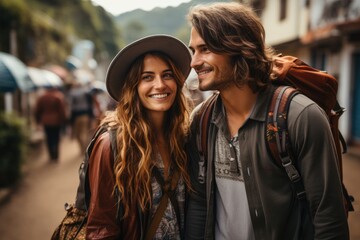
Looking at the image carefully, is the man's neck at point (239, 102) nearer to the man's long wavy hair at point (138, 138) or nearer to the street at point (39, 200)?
the man's long wavy hair at point (138, 138)

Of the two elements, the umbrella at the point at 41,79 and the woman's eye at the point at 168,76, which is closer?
the woman's eye at the point at 168,76

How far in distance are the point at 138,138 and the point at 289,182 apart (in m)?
0.97

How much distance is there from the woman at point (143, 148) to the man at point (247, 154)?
0.57 feet

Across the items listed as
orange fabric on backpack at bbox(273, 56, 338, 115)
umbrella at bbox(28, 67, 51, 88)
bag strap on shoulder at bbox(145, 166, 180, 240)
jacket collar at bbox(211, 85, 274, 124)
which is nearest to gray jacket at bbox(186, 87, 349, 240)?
jacket collar at bbox(211, 85, 274, 124)

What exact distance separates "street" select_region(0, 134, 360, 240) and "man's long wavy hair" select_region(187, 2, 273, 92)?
3.39m

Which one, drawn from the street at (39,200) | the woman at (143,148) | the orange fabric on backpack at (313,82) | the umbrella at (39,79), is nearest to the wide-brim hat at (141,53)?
the woman at (143,148)

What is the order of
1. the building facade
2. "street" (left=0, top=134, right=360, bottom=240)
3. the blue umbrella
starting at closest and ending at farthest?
"street" (left=0, top=134, right=360, bottom=240)
the blue umbrella
the building facade

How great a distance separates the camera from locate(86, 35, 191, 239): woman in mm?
2088

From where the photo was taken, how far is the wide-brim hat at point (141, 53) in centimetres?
232

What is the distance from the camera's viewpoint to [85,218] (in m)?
2.16

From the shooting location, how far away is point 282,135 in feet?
6.07

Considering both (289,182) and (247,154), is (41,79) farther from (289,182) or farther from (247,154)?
(289,182)

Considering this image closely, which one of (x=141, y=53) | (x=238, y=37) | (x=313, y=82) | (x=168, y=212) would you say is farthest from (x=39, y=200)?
(x=313, y=82)

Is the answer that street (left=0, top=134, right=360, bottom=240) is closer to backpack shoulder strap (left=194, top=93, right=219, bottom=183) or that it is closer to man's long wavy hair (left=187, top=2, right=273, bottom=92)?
backpack shoulder strap (left=194, top=93, right=219, bottom=183)
